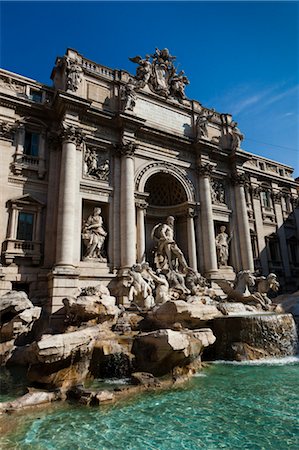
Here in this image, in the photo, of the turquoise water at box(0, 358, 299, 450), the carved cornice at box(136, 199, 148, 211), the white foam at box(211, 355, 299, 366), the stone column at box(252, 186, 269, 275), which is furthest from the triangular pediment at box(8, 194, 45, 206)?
the stone column at box(252, 186, 269, 275)

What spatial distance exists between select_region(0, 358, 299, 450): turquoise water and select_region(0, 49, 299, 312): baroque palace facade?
6.99 meters

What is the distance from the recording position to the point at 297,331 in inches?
433

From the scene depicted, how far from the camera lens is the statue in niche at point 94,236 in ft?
45.7

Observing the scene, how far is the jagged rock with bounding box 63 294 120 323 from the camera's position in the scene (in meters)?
9.68

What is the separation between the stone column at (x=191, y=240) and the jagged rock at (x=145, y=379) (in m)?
9.84

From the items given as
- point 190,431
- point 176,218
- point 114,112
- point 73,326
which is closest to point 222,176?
point 176,218

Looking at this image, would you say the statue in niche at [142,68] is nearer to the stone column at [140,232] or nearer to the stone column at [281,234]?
the stone column at [140,232]

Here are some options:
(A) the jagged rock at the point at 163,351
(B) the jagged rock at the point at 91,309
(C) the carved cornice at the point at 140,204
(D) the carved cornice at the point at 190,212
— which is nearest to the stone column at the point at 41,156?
(C) the carved cornice at the point at 140,204

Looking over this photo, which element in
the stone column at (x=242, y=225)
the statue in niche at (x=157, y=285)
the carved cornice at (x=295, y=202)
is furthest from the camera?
the carved cornice at (x=295, y=202)

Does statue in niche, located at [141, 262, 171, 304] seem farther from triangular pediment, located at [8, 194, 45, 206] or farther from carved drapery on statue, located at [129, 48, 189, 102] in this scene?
carved drapery on statue, located at [129, 48, 189, 102]

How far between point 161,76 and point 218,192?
813 centimetres

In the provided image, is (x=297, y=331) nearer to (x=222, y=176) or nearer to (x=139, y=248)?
(x=139, y=248)

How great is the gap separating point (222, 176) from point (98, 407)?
664 inches

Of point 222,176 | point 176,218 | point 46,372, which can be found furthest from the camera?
point 222,176
